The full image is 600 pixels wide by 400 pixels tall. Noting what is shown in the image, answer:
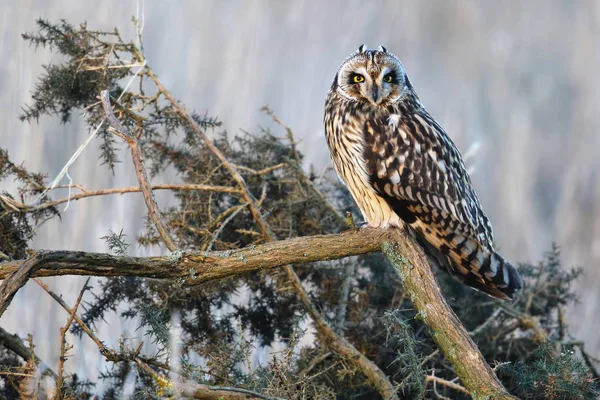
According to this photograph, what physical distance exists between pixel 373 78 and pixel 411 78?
2.48m

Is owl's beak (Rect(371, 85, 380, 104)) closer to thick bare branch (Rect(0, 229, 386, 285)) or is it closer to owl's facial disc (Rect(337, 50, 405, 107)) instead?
owl's facial disc (Rect(337, 50, 405, 107))

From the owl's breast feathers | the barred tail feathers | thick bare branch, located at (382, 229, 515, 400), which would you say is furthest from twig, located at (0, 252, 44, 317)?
the barred tail feathers

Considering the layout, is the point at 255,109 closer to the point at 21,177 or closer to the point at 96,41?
the point at 96,41

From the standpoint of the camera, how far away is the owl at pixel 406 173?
2158mm

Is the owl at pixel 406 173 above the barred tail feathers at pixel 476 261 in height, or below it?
above

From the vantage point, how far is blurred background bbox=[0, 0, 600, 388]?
326cm

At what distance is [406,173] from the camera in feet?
7.08

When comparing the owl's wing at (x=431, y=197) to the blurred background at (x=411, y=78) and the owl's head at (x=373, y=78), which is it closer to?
the owl's head at (x=373, y=78)

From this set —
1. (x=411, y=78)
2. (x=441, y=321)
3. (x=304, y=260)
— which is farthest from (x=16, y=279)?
(x=411, y=78)

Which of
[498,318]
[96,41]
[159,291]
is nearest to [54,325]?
[159,291]

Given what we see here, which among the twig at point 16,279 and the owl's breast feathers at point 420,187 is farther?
the owl's breast feathers at point 420,187

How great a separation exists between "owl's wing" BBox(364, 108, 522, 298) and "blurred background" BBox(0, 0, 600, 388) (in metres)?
1.18

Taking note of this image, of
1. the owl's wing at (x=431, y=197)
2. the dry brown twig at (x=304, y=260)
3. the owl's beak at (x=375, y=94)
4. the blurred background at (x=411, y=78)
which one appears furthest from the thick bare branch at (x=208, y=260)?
the blurred background at (x=411, y=78)

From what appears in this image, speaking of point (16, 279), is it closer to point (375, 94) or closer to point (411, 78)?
point (375, 94)
